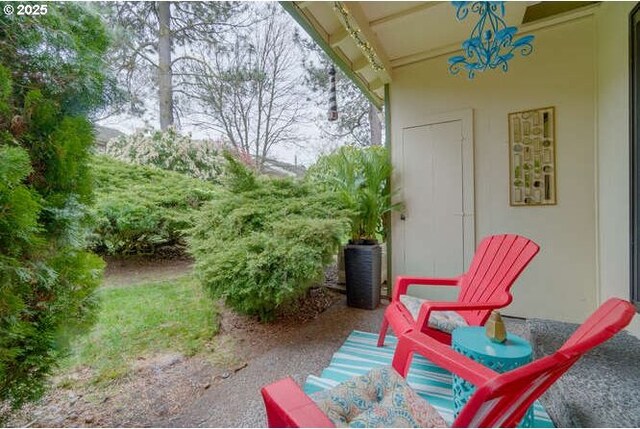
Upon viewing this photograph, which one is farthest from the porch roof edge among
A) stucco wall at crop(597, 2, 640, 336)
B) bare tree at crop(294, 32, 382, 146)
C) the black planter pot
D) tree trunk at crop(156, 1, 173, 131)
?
tree trunk at crop(156, 1, 173, 131)

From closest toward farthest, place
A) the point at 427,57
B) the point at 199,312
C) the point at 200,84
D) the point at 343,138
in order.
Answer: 1. the point at 199,312
2. the point at 427,57
3. the point at 200,84
4. the point at 343,138

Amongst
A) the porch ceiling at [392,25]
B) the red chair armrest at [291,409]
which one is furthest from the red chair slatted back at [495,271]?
the porch ceiling at [392,25]

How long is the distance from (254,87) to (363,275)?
603 centimetres

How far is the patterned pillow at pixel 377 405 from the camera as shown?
1.04 metres

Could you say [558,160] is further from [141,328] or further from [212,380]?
[141,328]

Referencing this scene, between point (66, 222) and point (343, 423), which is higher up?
point (66, 222)

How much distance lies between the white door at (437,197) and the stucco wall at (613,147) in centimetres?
104

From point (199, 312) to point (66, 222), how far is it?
1.93 metres

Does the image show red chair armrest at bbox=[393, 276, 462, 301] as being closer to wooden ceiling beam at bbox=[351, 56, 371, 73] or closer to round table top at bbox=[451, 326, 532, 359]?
round table top at bbox=[451, 326, 532, 359]

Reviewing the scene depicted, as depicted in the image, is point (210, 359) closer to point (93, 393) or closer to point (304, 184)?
point (93, 393)

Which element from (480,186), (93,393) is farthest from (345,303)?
(93,393)

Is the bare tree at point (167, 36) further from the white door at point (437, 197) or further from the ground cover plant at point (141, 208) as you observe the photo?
the white door at point (437, 197)

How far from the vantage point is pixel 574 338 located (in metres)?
1.05

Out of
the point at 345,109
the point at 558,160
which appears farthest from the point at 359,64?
the point at 345,109
